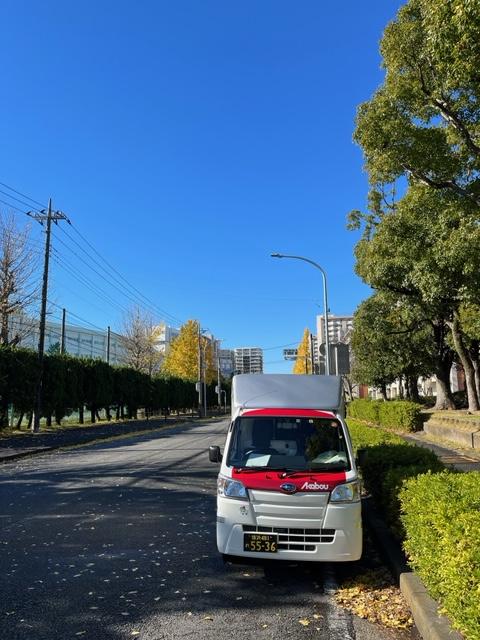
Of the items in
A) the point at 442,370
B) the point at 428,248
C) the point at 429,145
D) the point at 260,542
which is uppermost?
Answer: the point at 429,145

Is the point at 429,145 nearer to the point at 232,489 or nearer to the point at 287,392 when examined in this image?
the point at 287,392

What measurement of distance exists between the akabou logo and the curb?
103 cm

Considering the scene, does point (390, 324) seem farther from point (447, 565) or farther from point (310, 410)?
point (447, 565)

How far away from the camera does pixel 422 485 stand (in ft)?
16.4

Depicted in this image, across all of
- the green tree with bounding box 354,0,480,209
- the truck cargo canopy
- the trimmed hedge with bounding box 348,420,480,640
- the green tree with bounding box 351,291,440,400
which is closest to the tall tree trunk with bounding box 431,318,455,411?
the green tree with bounding box 351,291,440,400

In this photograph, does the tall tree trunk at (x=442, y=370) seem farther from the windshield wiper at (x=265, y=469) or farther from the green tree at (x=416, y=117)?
the windshield wiper at (x=265, y=469)

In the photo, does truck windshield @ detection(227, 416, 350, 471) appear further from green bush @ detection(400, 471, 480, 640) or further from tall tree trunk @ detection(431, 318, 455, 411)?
tall tree trunk @ detection(431, 318, 455, 411)

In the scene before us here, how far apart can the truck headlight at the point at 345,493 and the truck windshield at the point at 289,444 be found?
29 centimetres

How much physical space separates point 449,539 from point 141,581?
3043mm

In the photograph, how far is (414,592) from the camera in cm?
436

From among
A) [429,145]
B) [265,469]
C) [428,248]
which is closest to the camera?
[265,469]

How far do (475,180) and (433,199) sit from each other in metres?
1.58

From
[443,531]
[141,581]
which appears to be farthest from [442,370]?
[443,531]

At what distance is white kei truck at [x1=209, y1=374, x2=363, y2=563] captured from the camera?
16.4ft
